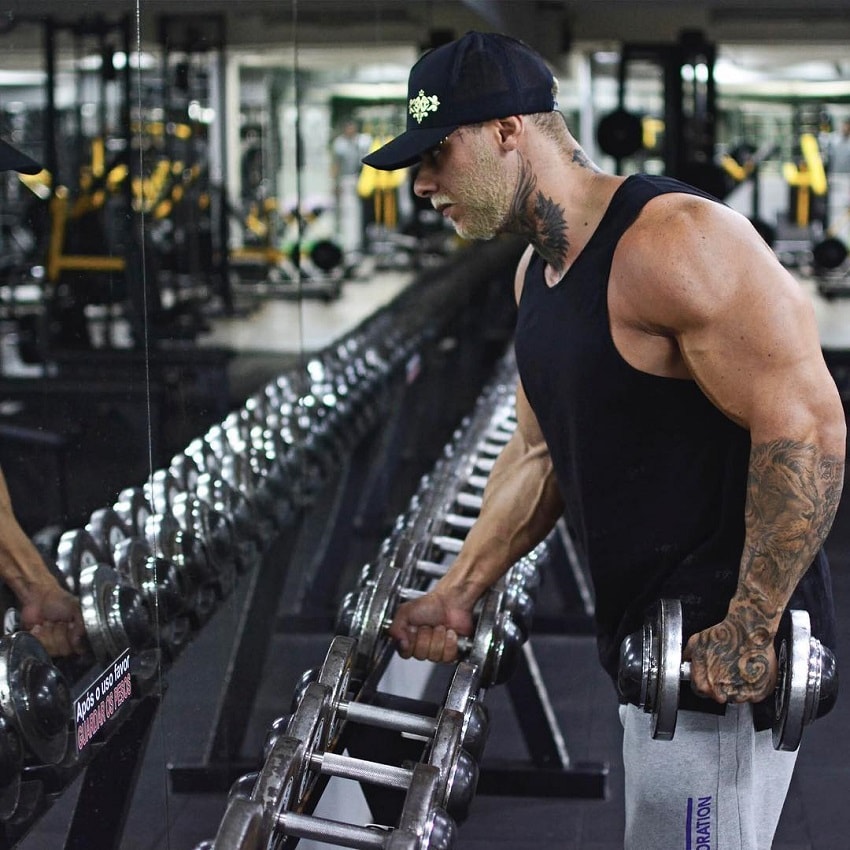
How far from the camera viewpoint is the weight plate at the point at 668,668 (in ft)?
4.39

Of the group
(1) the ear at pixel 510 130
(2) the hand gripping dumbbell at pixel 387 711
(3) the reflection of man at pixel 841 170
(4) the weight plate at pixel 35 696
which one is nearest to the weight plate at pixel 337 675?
(2) the hand gripping dumbbell at pixel 387 711

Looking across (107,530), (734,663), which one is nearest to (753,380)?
(734,663)

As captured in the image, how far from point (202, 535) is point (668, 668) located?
1.08 metres

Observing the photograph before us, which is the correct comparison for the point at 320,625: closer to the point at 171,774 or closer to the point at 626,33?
the point at 171,774

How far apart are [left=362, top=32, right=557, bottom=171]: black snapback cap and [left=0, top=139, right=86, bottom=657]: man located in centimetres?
44

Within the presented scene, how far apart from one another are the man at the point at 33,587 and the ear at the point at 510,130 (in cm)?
53

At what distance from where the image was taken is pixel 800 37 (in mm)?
6090

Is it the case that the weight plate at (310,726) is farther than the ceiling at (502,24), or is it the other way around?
the ceiling at (502,24)

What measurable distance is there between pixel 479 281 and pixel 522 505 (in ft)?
15.3

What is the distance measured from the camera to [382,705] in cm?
156

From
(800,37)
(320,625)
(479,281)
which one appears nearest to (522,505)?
(320,625)

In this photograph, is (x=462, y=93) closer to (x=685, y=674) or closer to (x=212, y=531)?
(x=685, y=674)

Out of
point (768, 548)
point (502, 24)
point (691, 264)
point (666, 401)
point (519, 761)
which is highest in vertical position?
point (502, 24)

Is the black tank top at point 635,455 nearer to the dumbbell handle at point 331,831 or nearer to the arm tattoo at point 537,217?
the arm tattoo at point 537,217
